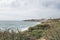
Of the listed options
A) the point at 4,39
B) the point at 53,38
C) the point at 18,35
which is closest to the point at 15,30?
the point at 18,35

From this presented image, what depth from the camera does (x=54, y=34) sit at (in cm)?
1186

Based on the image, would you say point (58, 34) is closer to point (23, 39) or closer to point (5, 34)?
point (23, 39)

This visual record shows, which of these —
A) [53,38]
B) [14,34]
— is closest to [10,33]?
[14,34]

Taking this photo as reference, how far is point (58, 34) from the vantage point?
1170cm

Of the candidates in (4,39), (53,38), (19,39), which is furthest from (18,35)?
(53,38)

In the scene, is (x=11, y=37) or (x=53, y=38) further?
(x=53, y=38)

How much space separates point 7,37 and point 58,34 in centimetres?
A: 278

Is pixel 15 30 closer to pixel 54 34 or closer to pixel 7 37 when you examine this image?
pixel 7 37

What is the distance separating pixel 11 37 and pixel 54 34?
244cm

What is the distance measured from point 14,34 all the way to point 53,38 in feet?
7.15

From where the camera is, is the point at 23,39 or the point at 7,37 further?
the point at 23,39

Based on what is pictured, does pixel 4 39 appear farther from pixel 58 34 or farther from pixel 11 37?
pixel 58 34

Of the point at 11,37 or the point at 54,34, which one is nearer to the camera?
the point at 11,37

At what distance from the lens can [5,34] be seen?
1118 centimetres
